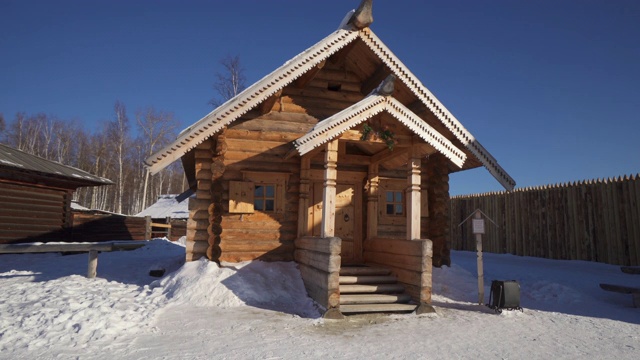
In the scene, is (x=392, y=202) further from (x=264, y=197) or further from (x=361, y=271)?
(x=264, y=197)

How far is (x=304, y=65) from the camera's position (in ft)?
30.2

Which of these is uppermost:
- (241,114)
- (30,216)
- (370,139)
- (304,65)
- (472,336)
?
(304,65)

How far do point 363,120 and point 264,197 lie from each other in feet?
10.9

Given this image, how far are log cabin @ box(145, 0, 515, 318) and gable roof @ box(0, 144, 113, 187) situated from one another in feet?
24.6

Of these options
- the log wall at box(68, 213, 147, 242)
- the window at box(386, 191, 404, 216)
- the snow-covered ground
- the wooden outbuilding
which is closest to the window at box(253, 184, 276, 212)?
the snow-covered ground

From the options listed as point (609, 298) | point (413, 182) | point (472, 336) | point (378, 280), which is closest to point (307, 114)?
point (413, 182)

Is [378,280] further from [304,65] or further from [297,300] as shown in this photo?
[304,65]

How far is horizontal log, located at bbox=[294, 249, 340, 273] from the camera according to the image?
6.86 m

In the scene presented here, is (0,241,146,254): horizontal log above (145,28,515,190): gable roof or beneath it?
beneath

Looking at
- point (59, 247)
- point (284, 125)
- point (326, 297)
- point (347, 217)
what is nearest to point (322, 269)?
point (326, 297)

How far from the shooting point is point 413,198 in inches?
310

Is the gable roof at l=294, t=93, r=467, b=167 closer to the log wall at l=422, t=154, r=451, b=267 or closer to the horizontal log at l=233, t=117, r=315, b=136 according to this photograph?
the horizontal log at l=233, t=117, r=315, b=136

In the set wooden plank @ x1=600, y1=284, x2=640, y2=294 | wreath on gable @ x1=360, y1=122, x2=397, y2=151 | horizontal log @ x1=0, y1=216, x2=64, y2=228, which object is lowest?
wooden plank @ x1=600, y1=284, x2=640, y2=294

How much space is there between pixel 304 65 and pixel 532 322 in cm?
675
